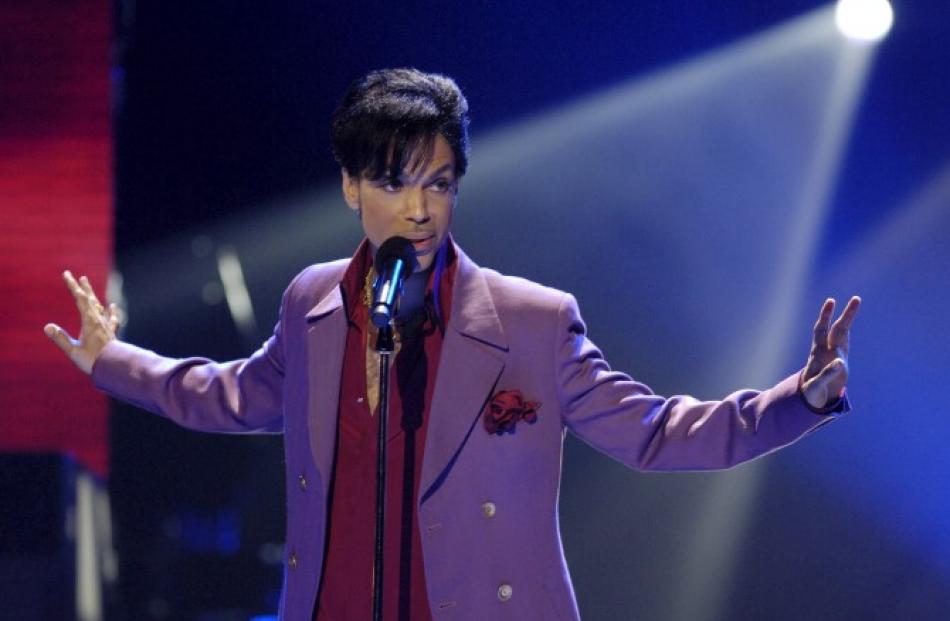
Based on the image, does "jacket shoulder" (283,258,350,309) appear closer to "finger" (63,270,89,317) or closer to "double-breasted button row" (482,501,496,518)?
"finger" (63,270,89,317)

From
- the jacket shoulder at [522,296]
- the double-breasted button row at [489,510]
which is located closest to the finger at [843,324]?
the jacket shoulder at [522,296]

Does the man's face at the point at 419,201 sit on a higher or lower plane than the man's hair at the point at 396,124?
lower

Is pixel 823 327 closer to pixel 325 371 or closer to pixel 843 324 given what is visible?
pixel 843 324

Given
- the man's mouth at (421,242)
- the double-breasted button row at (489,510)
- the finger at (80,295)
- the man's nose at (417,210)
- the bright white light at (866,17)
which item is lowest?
the double-breasted button row at (489,510)

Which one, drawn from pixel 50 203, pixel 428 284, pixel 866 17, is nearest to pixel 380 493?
pixel 428 284

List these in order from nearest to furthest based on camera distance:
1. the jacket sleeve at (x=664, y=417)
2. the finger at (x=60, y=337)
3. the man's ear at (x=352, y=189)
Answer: the jacket sleeve at (x=664, y=417)
the man's ear at (x=352, y=189)
the finger at (x=60, y=337)

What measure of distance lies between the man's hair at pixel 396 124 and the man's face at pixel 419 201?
0.02 meters

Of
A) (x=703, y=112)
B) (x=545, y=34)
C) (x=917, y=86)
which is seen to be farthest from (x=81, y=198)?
(x=917, y=86)

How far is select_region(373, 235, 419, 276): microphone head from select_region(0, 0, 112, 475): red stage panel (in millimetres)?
2772

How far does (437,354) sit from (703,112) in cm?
288

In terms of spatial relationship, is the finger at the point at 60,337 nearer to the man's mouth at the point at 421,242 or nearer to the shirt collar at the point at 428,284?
the shirt collar at the point at 428,284

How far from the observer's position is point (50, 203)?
480cm

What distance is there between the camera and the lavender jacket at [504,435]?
2.45 m

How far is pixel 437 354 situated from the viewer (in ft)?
8.57
